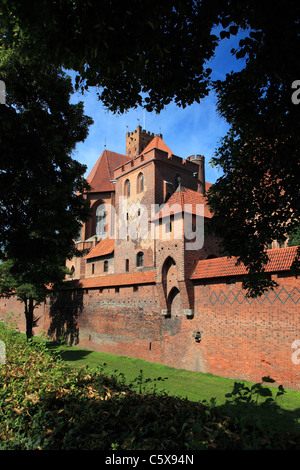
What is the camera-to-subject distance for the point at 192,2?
5.41 m

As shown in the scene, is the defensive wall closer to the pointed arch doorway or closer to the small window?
the pointed arch doorway

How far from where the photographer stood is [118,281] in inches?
910

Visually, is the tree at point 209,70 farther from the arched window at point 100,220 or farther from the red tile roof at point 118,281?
the arched window at point 100,220

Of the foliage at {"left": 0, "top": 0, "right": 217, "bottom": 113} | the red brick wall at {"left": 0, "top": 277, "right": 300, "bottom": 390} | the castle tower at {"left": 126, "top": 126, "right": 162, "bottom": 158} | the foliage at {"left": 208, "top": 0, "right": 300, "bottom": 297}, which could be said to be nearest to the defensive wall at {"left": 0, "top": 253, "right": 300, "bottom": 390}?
the red brick wall at {"left": 0, "top": 277, "right": 300, "bottom": 390}

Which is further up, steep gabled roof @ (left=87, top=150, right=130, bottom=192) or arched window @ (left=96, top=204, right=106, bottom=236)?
steep gabled roof @ (left=87, top=150, right=130, bottom=192)

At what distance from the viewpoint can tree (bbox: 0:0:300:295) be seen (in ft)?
15.0

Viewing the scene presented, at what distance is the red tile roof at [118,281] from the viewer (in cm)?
2064

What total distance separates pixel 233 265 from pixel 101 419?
11930 mm

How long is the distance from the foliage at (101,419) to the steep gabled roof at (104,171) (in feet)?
115

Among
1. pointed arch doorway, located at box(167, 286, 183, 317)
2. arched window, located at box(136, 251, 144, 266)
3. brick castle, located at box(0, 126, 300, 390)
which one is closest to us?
brick castle, located at box(0, 126, 300, 390)

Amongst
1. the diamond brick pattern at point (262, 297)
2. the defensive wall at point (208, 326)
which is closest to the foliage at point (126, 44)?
the defensive wall at point (208, 326)

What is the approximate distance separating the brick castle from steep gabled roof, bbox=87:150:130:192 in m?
6.24
